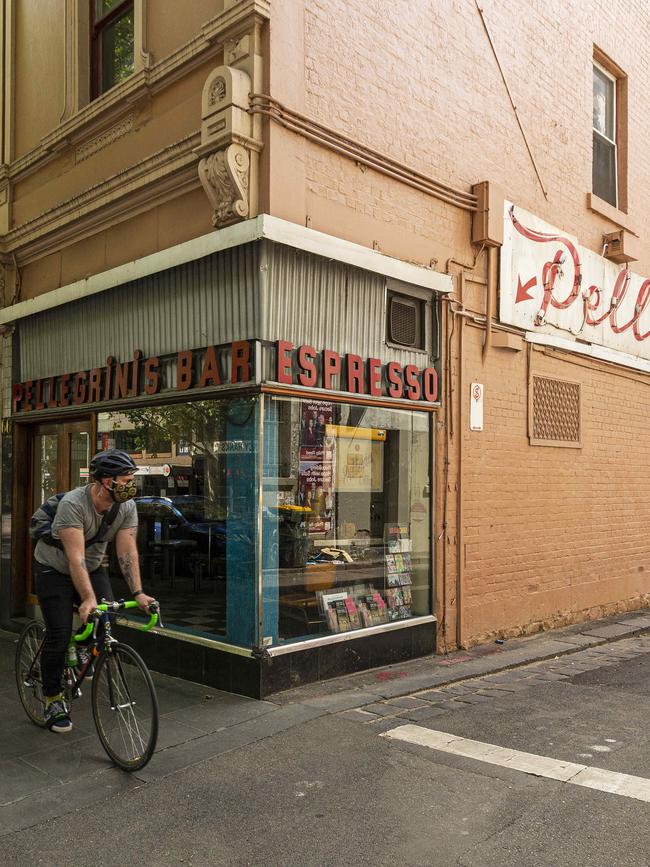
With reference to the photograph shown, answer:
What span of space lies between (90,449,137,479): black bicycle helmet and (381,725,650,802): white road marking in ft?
8.35

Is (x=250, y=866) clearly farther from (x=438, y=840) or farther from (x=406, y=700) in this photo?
(x=406, y=700)

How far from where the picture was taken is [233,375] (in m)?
6.62

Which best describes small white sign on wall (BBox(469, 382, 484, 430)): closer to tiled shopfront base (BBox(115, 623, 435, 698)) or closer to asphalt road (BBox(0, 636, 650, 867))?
tiled shopfront base (BBox(115, 623, 435, 698))

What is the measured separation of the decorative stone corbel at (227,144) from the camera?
6.44 metres

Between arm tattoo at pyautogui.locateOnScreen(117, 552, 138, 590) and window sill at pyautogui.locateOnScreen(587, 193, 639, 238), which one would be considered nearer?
arm tattoo at pyautogui.locateOnScreen(117, 552, 138, 590)

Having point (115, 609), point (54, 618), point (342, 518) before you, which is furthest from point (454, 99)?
point (54, 618)

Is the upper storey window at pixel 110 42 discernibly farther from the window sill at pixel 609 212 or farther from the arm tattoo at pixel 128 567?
the window sill at pixel 609 212

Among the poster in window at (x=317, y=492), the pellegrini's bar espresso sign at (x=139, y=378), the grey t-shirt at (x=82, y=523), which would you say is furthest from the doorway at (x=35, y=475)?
the grey t-shirt at (x=82, y=523)

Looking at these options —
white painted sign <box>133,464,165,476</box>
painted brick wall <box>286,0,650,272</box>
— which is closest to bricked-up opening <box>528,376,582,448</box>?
Result: painted brick wall <box>286,0,650,272</box>

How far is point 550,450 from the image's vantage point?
9.61 metres

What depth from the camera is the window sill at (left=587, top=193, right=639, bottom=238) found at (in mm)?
10461

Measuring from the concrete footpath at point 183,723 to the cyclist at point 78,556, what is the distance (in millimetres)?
345

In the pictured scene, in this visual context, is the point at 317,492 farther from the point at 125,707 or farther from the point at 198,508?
the point at 125,707

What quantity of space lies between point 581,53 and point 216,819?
10.1m
